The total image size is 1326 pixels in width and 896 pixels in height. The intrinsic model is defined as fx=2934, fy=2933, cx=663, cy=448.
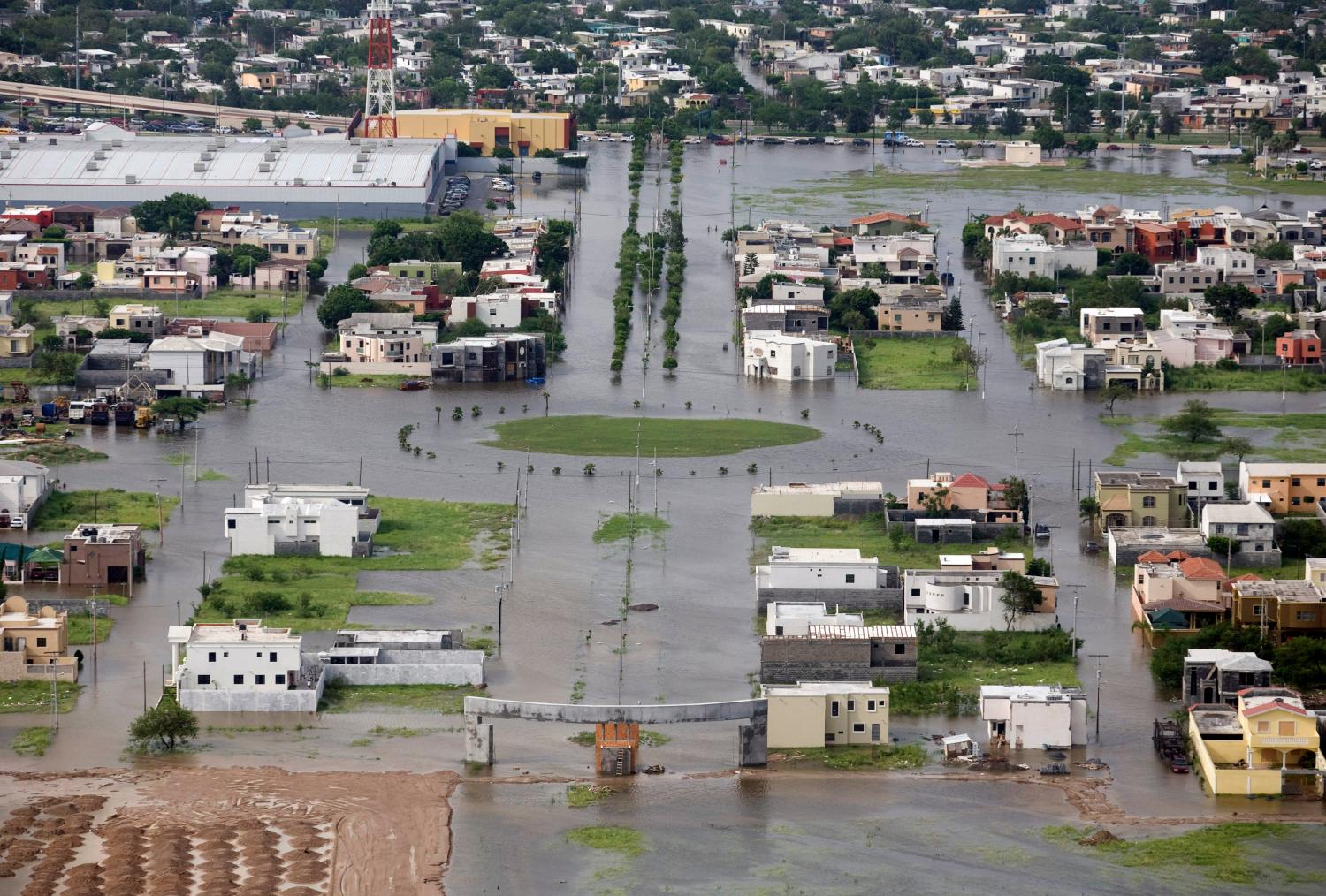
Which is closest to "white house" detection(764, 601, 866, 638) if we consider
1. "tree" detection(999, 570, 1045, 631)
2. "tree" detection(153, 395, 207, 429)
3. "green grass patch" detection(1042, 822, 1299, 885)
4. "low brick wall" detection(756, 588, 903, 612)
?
"low brick wall" detection(756, 588, 903, 612)

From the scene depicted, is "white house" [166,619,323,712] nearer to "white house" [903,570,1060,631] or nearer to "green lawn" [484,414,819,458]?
"white house" [903,570,1060,631]

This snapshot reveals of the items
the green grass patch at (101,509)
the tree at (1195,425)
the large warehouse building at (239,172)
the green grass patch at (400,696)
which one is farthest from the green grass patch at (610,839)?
the large warehouse building at (239,172)

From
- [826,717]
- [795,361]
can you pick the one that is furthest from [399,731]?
[795,361]

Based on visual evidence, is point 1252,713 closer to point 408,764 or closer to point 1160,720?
point 1160,720

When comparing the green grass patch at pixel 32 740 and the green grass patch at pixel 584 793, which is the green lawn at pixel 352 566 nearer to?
the green grass patch at pixel 32 740

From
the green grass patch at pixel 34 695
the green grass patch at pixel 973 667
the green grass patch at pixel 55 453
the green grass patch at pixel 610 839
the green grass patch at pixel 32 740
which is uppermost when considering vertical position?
the green grass patch at pixel 973 667

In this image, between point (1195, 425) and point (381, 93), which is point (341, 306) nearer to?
point (1195, 425)

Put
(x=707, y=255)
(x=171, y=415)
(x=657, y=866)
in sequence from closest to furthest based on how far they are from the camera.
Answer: (x=657, y=866)
(x=171, y=415)
(x=707, y=255)

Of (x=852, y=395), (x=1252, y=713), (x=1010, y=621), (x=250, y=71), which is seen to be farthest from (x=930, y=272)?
(x=250, y=71)
